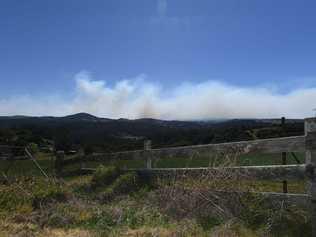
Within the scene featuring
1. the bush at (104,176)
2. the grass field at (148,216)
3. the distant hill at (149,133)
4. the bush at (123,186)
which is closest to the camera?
the grass field at (148,216)

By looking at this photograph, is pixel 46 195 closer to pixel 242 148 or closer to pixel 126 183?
pixel 126 183

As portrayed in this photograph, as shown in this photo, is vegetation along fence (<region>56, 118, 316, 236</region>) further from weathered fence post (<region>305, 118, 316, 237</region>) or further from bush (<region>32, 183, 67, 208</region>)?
bush (<region>32, 183, 67, 208</region>)

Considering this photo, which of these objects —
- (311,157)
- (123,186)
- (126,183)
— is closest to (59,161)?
(126,183)

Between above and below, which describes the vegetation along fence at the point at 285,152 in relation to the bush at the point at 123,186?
above

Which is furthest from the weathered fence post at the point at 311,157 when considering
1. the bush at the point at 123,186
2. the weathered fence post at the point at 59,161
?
the weathered fence post at the point at 59,161

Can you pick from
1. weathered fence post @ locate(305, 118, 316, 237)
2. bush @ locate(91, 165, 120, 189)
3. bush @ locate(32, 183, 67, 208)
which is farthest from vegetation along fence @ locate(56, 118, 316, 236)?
bush @ locate(91, 165, 120, 189)

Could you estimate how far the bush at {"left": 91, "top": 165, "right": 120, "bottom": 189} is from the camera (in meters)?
11.4

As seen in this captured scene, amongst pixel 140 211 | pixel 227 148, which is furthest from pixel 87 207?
pixel 227 148

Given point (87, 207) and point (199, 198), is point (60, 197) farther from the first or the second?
point (199, 198)

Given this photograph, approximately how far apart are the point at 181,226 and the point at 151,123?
35658 mm

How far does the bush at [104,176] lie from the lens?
11406mm

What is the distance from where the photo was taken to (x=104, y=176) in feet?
38.1

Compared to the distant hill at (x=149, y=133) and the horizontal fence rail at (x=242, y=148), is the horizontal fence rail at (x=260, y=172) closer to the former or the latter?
A: the horizontal fence rail at (x=242, y=148)

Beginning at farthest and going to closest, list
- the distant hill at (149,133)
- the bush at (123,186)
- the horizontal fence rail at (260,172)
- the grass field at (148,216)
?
the distant hill at (149,133) → the bush at (123,186) → the horizontal fence rail at (260,172) → the grass field at (148,216)
